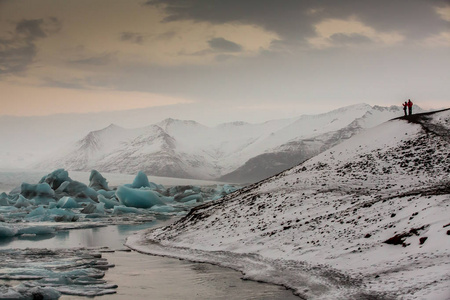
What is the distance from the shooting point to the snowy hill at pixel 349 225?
72.7ft

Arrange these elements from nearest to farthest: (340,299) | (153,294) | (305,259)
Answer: (340,299), (153,294), (305,259)

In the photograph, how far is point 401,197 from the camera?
31672 mm

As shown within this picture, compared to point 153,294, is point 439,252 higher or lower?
higher

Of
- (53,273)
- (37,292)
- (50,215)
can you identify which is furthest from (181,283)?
(50,215)

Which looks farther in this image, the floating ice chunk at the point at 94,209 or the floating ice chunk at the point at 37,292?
the floating ice chunk at the point at 94,209

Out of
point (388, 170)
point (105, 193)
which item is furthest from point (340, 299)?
point (105, 193)

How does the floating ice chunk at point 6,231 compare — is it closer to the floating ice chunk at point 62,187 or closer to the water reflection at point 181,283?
the water reflection at point 181,283

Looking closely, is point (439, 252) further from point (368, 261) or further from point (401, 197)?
point (401, 197)

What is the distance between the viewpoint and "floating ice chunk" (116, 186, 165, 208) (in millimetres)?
Result: 85250

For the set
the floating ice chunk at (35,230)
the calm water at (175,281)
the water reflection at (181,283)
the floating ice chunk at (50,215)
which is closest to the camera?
the water reflection at (181,283)

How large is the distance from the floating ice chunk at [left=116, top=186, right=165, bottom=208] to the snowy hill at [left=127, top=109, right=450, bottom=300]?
37.0m

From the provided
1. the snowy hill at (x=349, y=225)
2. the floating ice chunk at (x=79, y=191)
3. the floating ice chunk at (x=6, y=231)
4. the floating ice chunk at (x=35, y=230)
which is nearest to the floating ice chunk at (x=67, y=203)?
the floating ice chunk at (x=79, y=191)

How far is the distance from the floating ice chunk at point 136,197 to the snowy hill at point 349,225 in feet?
121

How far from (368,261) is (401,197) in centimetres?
870
